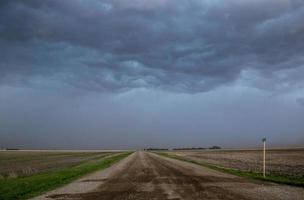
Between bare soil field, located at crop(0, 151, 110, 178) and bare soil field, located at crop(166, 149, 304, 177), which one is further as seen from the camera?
bare soil field, located at crop(0, 151, 110, 178)

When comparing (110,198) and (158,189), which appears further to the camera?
(158,189)

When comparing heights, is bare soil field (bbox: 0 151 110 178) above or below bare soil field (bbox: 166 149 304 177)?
below

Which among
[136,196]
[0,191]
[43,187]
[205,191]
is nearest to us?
[136,196]

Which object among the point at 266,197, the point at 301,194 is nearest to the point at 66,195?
the point at 266,197

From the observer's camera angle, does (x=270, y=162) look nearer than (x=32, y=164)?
Yes

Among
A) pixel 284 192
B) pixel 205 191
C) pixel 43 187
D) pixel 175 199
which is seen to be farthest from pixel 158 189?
Answer: pixel 43 187

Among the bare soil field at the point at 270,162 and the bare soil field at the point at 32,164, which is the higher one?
the bare soil field at the point at 270,162

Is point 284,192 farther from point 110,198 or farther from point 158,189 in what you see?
point 110,198

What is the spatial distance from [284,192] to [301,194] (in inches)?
40.3

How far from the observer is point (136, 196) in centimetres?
1836

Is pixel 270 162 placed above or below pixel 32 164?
above

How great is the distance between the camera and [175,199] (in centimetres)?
1689

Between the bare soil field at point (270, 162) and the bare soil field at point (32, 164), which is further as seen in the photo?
the bare soil field at point (32, 164)

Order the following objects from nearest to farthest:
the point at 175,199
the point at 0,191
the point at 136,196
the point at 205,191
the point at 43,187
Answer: the point at 175,199 → the point at 136,196 → the point at 205,191 → the point at 0,191 → the point at 43,187
